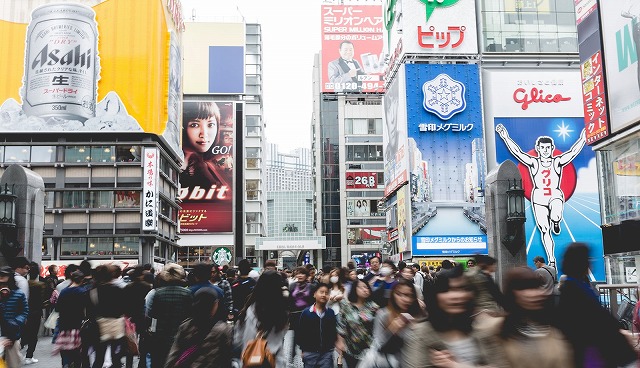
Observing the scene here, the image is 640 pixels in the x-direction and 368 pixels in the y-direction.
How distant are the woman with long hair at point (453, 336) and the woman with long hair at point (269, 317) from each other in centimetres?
176

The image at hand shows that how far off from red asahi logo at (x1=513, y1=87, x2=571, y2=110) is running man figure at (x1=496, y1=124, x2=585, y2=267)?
8.41 ft

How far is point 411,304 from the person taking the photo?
19.1 feet

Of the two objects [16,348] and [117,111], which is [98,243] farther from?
[16,348]

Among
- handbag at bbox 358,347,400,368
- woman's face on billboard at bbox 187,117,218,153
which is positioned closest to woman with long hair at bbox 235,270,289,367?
handbag at bbox 358,347,400,368

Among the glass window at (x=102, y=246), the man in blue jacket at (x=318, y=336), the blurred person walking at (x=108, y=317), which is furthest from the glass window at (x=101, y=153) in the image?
the man in blue jacket at (x=318, y=336)

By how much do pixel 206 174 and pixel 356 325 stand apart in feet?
218

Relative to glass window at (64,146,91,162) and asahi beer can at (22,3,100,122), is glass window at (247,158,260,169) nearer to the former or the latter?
glass window at (64,146,91,162)

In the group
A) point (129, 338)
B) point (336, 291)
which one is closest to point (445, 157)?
point (336, 291)

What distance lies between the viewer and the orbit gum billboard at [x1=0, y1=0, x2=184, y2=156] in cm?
4534

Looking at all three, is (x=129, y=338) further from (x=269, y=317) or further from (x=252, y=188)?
(x=252, y=188)

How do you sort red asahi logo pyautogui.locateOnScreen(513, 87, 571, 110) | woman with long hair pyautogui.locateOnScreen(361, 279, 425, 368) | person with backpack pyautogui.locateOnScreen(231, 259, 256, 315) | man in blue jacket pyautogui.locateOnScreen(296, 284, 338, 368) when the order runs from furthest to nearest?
red asahi logo pyautogui.locateOnScreen(513, 87, 571, 110)
person with backpack pyautogui.locateOnScreen(231, 259, 256, 315)
man in blue jacket pyautogui.locateOnScreen(296, 284, 338, 368)
woman with long hair pyautogui.locateOnScreen(361, 279, 425, 368)

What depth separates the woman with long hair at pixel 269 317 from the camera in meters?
5.69

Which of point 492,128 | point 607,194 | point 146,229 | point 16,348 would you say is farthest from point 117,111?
point 16,348

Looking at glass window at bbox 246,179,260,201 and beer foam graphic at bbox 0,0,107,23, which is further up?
beer foam graphic at bbox 0,0,107,23
